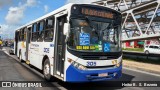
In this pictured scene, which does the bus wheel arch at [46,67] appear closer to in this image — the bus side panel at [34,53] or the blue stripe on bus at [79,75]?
the bus side panel at [34,53]

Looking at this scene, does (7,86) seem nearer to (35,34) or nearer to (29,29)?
(35,34)

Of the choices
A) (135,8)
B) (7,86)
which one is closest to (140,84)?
(7,86)

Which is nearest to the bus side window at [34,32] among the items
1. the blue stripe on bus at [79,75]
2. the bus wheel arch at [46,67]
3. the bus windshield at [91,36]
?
the bus wheel arch at [46,67]

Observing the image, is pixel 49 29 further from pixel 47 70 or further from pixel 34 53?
pixel 34 53

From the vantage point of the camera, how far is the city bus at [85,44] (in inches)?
351

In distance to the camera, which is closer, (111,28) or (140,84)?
(111,28)

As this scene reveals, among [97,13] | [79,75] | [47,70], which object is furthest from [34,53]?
[79,75]

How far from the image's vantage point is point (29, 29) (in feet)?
53.4

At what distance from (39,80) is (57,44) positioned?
228 cm

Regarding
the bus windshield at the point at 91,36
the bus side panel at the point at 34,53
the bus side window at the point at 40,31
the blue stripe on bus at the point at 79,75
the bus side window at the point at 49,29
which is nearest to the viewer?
the blue stripe on bus at the point at 79,75

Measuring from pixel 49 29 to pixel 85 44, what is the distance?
284cm

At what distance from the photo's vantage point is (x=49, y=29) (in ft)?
37.2

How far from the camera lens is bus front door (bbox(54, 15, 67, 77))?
9641 millimetres

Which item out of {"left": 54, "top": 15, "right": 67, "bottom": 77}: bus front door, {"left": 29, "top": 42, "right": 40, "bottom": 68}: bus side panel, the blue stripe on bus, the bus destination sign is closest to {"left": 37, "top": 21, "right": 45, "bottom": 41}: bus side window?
{"left": 29, "top": 42, "right": 40, "bottom": 68}: bus side panel
